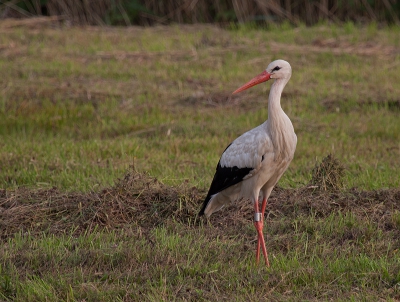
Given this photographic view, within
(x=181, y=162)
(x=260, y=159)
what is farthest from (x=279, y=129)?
(x=181, y=162)

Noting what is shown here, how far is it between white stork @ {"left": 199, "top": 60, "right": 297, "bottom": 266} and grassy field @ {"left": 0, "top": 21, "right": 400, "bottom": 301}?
27 centimetres

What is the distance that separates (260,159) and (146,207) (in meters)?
1.19

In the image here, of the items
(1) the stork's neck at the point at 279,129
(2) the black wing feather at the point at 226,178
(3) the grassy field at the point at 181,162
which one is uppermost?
(1) the stork's neck at the point at 279,129

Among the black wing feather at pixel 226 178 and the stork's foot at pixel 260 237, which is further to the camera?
the black wing feather at pixel 226 178

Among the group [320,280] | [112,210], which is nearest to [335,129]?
→ [112,210]

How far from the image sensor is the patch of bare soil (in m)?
5.71

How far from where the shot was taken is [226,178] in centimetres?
559

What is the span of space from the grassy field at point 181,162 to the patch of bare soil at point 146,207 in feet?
0.05

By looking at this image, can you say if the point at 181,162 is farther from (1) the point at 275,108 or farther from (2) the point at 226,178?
(1) the point at 275,108

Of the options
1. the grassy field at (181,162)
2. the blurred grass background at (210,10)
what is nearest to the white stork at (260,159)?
the grassy field at (181,162)

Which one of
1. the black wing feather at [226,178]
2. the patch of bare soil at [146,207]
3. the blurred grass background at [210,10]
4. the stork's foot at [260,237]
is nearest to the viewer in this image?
the stork's foot at [260,237]

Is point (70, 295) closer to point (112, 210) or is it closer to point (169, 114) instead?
point (112, 210)

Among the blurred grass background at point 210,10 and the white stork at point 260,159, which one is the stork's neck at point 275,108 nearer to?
the white stork at point 260,159

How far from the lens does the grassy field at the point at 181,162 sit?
183 inches
